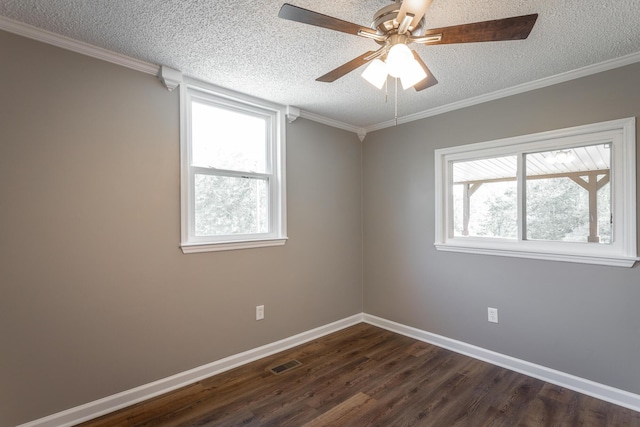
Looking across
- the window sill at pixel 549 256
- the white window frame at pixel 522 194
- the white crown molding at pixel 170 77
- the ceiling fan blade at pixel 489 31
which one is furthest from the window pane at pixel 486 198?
the white crown molding at pixel 170 77

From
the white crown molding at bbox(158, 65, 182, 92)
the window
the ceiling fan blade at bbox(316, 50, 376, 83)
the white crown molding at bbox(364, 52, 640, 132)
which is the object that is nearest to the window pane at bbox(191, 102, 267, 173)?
the window

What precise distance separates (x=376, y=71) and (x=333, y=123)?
6.36ft

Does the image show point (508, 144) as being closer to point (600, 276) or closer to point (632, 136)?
point (632, 136)

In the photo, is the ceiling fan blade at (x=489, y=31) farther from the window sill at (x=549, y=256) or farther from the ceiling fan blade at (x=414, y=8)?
the window sill at (x=549, y=256)

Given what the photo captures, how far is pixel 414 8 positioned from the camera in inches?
49.3

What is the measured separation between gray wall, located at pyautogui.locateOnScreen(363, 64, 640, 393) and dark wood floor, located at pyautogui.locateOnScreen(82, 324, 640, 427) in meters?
0.31

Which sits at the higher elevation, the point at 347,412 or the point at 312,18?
the point at 312,18

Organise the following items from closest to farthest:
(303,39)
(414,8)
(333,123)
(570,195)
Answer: (414,8) → (303,39) → (570,195) → (333,123)

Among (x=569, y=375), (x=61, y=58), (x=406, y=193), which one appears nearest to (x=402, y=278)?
(x=406, y=193)

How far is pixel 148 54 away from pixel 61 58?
500mm

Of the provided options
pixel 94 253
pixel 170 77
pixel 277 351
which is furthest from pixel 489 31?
pixel 277 351

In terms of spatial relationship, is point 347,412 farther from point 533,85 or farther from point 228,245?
point 533,85

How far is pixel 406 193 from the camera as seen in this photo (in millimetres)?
3469

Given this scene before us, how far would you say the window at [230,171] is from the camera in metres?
2.51
